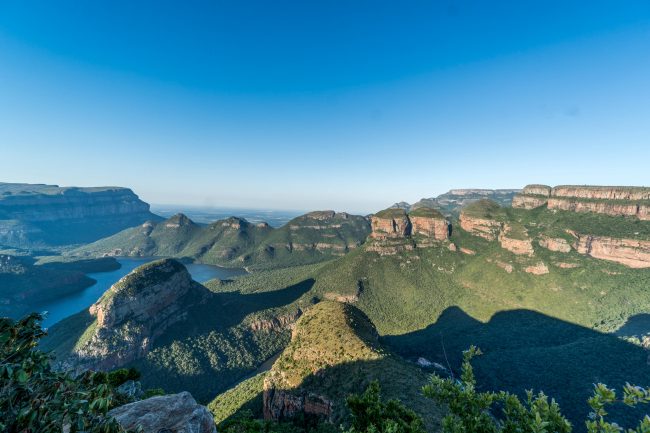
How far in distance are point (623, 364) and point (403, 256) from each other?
8815 centimetres

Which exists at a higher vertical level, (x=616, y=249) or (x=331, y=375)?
(x=616, y=249)

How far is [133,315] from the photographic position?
305ft

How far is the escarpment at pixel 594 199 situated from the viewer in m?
118

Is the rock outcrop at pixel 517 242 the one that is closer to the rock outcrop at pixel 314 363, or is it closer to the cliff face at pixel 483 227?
the cliff face at pixel 483 227

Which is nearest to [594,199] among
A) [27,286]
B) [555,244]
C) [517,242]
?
[555,244]

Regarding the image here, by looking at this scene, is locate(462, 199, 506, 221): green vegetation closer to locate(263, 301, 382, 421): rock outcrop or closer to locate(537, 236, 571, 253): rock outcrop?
locate(537, 236, 571, 253): rock outcrop

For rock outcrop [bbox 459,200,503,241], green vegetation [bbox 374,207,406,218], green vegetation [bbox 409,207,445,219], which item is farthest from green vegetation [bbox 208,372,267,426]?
rock outcrop [bbox 459,200,503,241]

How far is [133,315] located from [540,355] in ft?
428

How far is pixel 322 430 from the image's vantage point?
40594mm

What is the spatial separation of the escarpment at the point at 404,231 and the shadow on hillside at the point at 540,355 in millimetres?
50043

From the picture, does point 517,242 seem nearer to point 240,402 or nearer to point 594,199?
point 594,199

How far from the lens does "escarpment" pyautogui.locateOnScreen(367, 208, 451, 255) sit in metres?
153

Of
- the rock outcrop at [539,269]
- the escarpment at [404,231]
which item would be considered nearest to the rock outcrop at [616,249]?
the rock outcrop at [539,269]

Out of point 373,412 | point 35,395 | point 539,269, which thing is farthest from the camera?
point 539,269
